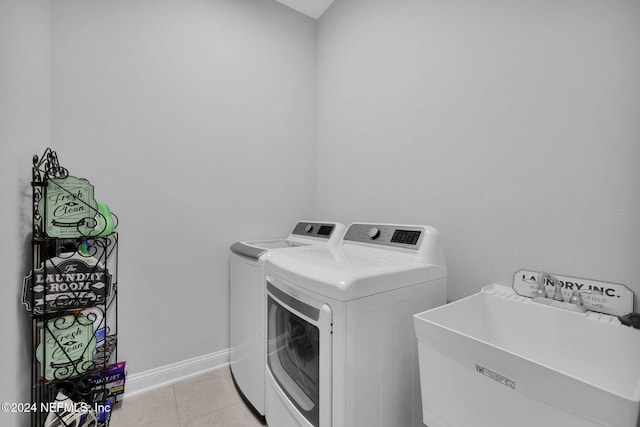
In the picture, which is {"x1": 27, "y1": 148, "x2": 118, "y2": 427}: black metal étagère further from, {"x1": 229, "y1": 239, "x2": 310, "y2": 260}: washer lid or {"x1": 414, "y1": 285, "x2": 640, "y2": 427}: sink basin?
{"x1": 414, "y1": 285, "x2": 640, "y2": 427}: sink basin

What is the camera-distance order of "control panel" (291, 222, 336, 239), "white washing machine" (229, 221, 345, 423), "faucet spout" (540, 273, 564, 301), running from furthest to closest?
1. "control panel" (291, 222, 336, 239)
2. "white washing machine" (229, 221, 345, 423)
3. "faucet spout" (540, 273, 564, 301)

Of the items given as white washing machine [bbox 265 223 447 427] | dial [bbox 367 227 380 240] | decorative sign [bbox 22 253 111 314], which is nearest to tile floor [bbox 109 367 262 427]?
white washing machine [bbox 265 223 447 427]

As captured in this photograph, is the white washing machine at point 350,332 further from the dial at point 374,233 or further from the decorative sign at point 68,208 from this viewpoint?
the decorative sign at point 68,208

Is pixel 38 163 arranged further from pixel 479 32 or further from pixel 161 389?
pixel 479 32

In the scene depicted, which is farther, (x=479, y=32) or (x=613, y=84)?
(x=479, y=32)

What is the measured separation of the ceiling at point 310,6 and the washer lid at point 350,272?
205cm

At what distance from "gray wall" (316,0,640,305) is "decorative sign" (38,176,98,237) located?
4.89 feet

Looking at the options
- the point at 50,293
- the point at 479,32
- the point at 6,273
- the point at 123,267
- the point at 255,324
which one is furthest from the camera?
the point at 123,267

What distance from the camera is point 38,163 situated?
1.19 m

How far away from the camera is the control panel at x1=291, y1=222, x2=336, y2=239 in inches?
69.7

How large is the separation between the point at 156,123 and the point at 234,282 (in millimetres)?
1112

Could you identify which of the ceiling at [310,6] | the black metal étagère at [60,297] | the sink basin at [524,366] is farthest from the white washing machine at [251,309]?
the ceiling at [310,6]

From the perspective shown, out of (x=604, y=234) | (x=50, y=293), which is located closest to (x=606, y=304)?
(x=604, y=234)

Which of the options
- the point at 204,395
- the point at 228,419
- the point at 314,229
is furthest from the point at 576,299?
the point at 204,395
